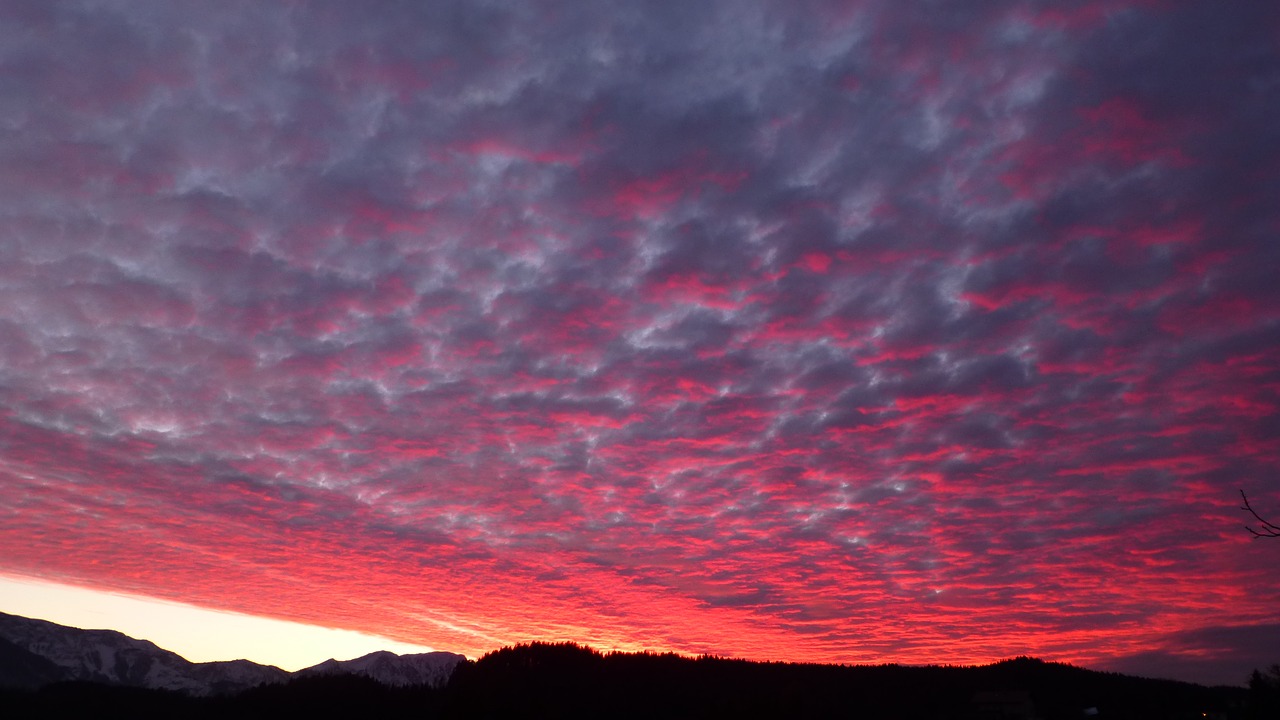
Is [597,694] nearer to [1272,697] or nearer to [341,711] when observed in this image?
[341,711]

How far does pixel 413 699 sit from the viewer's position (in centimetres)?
13238

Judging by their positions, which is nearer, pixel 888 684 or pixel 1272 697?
pixel 1272 697

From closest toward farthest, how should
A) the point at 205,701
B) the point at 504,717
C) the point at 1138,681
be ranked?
the point at 504,717 → the point at 1138,681 → the point at 205,701

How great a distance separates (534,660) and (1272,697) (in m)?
84.4

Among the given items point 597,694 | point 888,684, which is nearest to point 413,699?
point 597,694

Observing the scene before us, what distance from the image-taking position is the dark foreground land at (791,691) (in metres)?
84.2

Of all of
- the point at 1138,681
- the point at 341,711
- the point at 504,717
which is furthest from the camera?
the point at 341,711

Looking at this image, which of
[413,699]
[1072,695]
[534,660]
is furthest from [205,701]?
[1072,695]

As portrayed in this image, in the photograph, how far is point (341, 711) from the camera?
5027 inches

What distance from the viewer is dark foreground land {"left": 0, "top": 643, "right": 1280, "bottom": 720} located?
8425 cm

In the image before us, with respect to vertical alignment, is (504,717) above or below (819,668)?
below

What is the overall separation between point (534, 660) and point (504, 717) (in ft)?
35.8

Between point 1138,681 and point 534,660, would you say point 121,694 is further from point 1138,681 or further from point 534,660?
point 1138,681

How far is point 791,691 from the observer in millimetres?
88500
